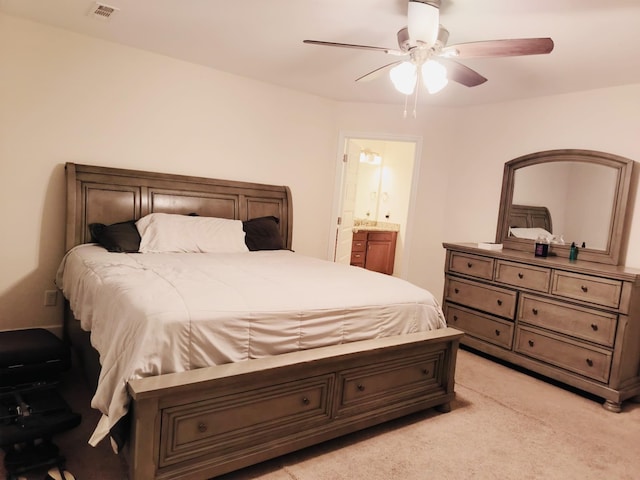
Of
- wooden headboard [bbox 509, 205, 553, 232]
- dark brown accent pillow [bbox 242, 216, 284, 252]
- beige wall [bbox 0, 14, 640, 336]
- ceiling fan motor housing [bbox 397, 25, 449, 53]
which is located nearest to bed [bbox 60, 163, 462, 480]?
beige wall [bbox 0, 14, 640, 336]

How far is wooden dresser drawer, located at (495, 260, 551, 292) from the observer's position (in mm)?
3357

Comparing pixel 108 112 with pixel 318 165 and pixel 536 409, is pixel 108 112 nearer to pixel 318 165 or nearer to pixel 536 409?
pixel 318 165

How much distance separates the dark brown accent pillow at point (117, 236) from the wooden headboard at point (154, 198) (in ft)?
0.42

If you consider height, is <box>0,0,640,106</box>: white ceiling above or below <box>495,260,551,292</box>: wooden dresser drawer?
above

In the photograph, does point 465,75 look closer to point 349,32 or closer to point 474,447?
point 349,32

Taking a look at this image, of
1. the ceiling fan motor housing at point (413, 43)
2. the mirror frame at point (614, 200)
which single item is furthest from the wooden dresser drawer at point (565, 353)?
the ceiling fan motor housing at point (413, 43)

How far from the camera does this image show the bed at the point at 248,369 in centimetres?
169

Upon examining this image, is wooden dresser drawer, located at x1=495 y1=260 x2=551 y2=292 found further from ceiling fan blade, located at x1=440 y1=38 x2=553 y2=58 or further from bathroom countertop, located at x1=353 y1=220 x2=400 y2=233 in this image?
bathroom countertop, located at x1=353 y1=220 x2=400 y2=233

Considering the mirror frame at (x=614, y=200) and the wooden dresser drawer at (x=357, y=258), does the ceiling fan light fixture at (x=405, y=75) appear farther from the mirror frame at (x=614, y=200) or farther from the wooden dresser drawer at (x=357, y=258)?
the wooden dresser drawer at (x=357, y=258)

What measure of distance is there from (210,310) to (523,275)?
2.69 m

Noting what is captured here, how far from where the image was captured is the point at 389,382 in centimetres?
244

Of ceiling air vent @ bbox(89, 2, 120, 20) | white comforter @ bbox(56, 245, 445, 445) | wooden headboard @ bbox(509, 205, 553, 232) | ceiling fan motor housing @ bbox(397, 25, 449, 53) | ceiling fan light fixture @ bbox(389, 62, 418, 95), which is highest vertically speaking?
ceiling air vent @ bbox(89, 2, 120, 20)

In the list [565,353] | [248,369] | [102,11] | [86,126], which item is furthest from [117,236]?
[565,353]

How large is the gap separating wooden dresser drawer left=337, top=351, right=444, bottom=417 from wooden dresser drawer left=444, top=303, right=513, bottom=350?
1217 mm
